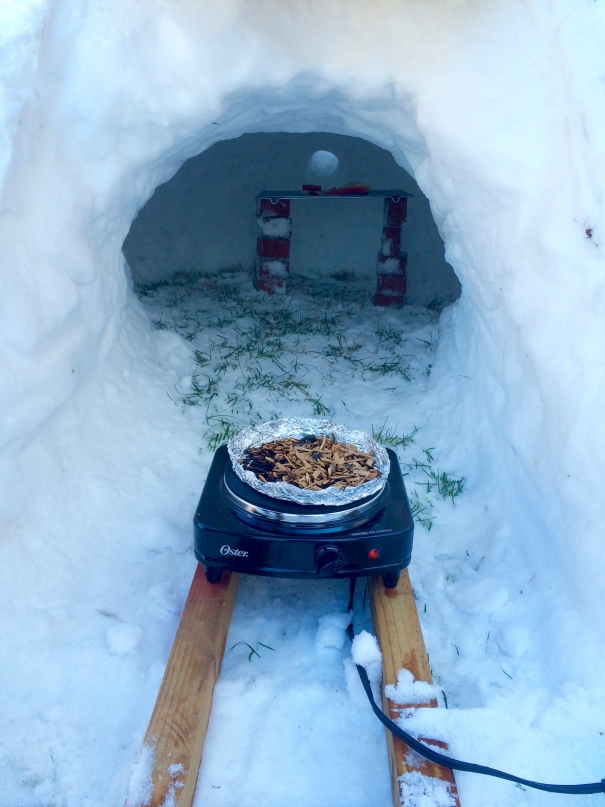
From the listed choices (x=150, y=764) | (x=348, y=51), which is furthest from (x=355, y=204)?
(x=150, y=764)

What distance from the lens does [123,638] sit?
1.38 meters

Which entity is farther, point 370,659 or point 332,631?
point 332,631

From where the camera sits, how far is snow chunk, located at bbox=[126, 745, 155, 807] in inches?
38.9

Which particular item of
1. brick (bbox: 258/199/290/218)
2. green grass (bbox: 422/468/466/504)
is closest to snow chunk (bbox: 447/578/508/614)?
green grass (bbox: 422/468/466/504)

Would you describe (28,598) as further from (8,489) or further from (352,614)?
(352,614)

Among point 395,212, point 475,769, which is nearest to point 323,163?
point 395,212

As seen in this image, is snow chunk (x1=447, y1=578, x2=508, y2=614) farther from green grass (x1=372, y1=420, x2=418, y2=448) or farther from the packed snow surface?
green grass (x1=372, y1=420, x2=418, y2=448)

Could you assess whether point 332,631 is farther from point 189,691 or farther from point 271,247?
point 271,247

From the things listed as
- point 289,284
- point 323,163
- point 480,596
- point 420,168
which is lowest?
point 289,284

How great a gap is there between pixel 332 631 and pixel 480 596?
0.41 metres

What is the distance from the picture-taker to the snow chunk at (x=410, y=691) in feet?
3.86

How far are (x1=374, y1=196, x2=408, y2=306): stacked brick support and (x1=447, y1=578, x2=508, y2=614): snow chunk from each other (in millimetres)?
2730

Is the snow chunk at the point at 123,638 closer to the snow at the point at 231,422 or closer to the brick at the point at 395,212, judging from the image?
the snow at the point at 231,422

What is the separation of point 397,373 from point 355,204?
2436mm
